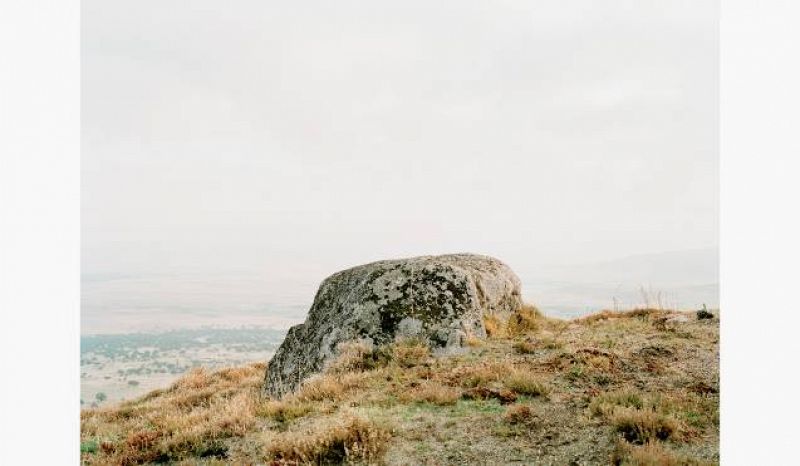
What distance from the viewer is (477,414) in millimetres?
7070

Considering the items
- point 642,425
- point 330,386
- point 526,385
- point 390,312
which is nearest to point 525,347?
point 526,385

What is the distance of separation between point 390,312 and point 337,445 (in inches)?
188

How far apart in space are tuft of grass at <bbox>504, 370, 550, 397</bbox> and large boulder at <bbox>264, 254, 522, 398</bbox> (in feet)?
7.13

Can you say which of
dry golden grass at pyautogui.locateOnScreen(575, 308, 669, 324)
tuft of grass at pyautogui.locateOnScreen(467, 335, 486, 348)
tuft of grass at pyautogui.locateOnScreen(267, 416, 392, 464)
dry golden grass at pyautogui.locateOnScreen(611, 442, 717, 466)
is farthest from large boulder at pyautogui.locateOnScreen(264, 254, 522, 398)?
dry golden grass at pyautogui.locateOnScreen(611, 442, 717, 466)

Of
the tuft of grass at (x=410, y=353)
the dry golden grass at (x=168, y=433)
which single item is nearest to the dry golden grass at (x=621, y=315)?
the tuft of grass at (x=410, y=353)

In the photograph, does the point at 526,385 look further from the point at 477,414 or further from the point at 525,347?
the point at 525,347

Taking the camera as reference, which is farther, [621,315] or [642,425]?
[621,315]

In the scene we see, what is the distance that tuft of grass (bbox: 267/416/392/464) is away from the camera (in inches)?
233

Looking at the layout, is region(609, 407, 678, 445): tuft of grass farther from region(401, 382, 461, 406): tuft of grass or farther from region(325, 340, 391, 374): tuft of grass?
region(325, 340, 391, 374): tuft of grass

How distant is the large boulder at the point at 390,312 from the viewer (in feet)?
34.8

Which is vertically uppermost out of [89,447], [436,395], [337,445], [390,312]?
[390,312]

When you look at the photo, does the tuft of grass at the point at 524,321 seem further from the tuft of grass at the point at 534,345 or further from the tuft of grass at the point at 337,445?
the tuft of grass at the point at 337,445

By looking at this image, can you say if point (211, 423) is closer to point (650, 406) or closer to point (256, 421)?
point (256, 421)

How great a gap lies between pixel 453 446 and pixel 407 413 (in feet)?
3.83
